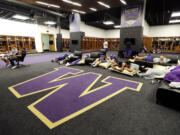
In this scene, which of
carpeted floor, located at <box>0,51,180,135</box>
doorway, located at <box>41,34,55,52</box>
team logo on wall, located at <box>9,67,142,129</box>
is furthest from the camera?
doorway, located at <box>41,34,55,52</box>

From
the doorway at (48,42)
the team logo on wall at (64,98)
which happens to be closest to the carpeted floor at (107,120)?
the team logo on wall at (64,98)

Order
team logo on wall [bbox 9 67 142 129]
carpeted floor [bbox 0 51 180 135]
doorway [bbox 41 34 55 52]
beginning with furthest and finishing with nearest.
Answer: doorway [bbox 41 34 55 52] → team logo on wall [bbox 9 67 142 129] → carpeted floor [bbox 0 51 180 135]

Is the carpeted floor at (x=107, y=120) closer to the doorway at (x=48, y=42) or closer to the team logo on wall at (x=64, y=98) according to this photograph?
the team logo on wall at (x=64, y=98)

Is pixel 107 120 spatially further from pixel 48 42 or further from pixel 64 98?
pixel 48 42

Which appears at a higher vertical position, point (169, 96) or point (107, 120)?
point (169, 96)

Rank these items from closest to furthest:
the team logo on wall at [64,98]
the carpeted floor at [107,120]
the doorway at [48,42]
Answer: the carpeted floor at [107,120] < the team logo on wall at [64,98] < the doorway at [48,42]

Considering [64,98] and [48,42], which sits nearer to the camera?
[64,98]

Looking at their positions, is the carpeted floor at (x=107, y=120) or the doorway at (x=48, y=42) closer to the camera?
the carpeted floor at (x=107, y=120)

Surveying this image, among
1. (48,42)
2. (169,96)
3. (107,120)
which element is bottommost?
(107,120)

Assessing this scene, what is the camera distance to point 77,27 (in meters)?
11.3

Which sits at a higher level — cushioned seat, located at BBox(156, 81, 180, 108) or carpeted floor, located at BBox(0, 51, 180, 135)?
cushioned seat, located at BBox(156, 81, 180, 108)

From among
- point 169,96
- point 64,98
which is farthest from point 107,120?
point 169,96

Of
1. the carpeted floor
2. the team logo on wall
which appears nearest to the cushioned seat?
the carpeted floor

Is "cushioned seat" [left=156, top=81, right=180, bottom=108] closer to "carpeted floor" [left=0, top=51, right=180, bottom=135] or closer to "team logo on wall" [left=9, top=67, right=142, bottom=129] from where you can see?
"carpeted floor" [left=0, top=51, right=180, bottom=135]
